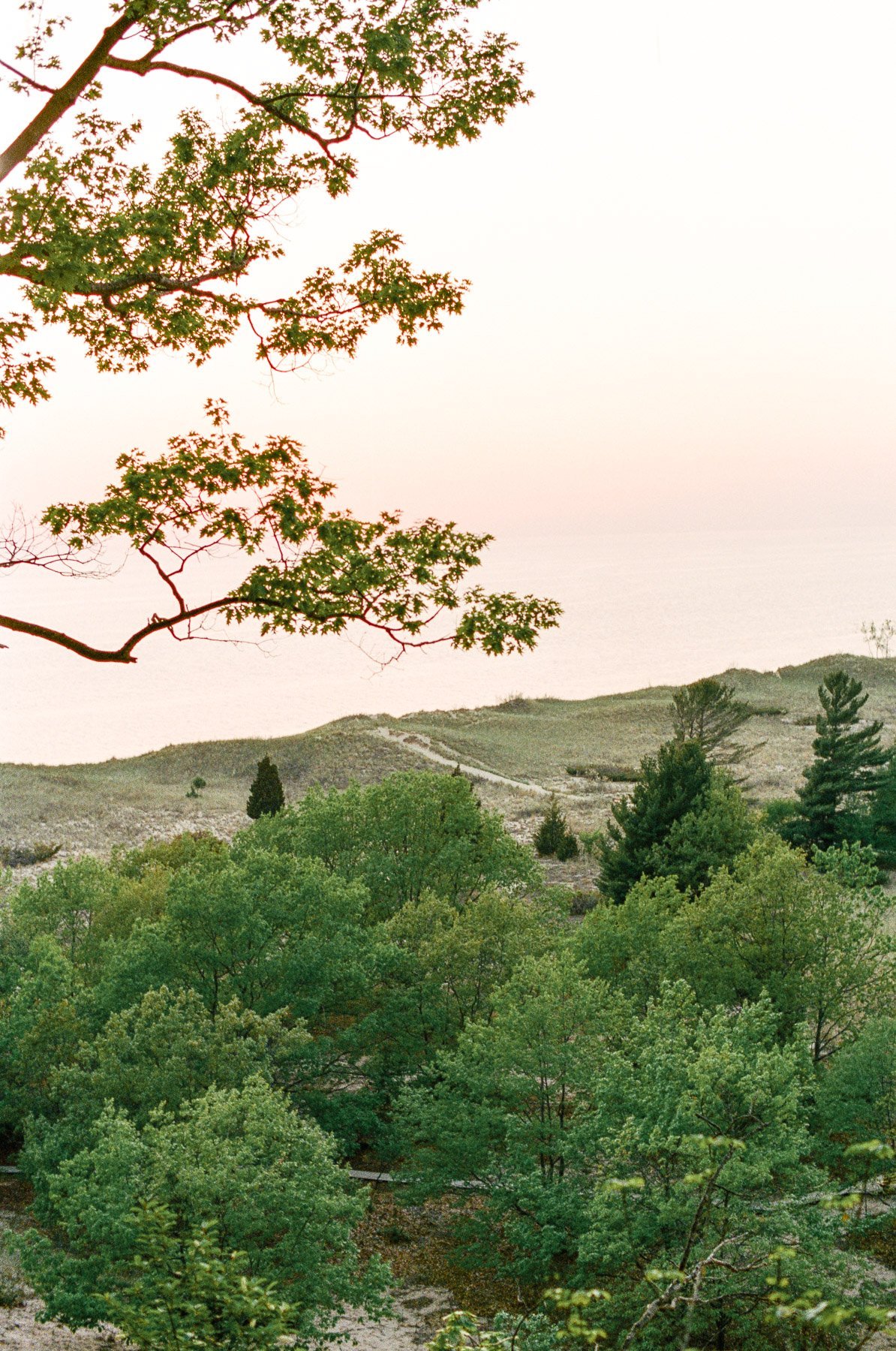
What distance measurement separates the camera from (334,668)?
99.4m

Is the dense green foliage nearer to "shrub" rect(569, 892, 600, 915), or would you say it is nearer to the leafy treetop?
the leafy treetop

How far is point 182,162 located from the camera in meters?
11.0

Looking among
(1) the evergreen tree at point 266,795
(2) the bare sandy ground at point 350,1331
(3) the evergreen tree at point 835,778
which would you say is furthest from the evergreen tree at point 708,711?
(2) the bare sandy ground at point 350,1331

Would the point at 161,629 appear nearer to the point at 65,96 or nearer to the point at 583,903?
the point at 65,96

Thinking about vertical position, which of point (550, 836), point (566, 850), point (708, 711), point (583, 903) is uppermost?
point (708, 711)

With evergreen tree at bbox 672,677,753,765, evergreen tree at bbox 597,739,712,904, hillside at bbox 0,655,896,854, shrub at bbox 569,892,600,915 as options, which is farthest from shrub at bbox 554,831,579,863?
evergreen tree at bbox 597,739,712,904

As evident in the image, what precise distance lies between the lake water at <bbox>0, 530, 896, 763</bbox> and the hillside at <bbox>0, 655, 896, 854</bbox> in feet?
14.8

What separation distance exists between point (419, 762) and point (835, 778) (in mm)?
23990

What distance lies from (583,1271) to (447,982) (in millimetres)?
7711

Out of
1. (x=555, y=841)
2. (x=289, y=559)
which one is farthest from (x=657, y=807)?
(x=289, y=559)

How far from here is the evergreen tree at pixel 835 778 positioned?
39.5 m

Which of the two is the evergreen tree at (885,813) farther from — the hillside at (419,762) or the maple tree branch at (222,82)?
the maple tree branch at (222,82)

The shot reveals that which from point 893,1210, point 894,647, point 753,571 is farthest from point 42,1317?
point 753,571

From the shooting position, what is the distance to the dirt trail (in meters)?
56.3
